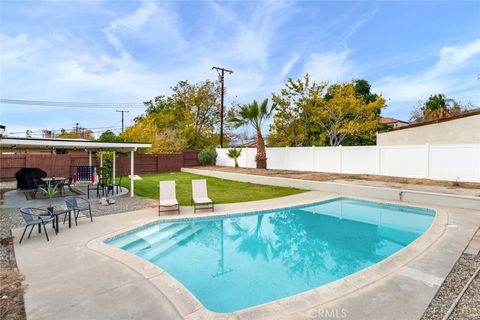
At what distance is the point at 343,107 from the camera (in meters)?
22.4

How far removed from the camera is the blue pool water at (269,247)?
4934 mm

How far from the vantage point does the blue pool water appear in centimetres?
493

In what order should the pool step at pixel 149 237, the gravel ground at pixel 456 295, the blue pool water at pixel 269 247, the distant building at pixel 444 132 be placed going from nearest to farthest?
the gravel ground at pixel 456 295
the blue pool water at pixel 269 247
the pool step at pixel 149 237
the distant building at pixel 444 132

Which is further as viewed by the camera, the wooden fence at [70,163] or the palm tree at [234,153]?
the palm tree at [234,153]

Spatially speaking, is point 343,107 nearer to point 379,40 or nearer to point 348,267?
point 379,40

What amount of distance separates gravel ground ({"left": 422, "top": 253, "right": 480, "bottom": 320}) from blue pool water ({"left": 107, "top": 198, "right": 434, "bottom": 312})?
1.70 m

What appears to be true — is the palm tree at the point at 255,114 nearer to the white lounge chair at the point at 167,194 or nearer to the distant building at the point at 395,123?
the white lounge chair at the point at 167,194

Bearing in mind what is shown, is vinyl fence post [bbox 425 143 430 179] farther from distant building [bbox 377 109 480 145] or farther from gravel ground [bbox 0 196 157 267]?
gravel ground [bbox 0 196 157 267]

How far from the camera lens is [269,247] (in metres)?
7.14

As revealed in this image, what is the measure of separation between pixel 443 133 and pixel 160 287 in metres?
17.8

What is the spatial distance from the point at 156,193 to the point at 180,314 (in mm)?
10670

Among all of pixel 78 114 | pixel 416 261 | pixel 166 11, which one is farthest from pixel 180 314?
pixel 78 114

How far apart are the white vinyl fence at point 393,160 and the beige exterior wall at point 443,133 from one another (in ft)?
9.32

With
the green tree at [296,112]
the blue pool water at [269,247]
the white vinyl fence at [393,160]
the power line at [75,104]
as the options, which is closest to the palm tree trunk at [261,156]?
the white vinyl fence at [393,160]
